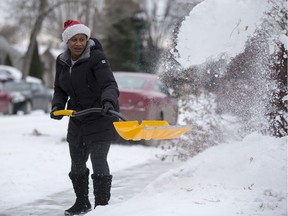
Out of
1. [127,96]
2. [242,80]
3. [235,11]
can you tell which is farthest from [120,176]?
[127,96]

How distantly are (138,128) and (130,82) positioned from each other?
7.78 metres

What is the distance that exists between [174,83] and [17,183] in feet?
6.84

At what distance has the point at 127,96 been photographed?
37.7 feet

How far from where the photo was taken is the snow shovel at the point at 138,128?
4.37m

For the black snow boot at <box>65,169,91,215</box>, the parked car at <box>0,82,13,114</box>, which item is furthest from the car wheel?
the black snow boot at <box>65,169,91,215</box>

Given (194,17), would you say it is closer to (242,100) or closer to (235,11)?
(235,11)

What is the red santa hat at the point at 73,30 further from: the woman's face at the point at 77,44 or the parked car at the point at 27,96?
the parked car at the point at 27,96

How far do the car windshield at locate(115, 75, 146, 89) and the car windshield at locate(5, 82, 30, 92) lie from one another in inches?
430

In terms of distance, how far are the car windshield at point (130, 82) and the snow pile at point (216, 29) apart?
6.53m

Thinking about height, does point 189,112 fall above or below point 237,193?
above

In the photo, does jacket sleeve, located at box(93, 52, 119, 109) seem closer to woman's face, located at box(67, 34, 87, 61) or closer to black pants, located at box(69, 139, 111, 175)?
woman's face, located at box(67, 34, 87, 61)

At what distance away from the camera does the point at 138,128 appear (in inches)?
172

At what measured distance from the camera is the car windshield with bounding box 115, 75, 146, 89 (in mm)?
11940

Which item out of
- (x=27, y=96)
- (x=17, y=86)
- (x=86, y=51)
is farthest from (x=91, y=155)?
(x=17, y=86)
